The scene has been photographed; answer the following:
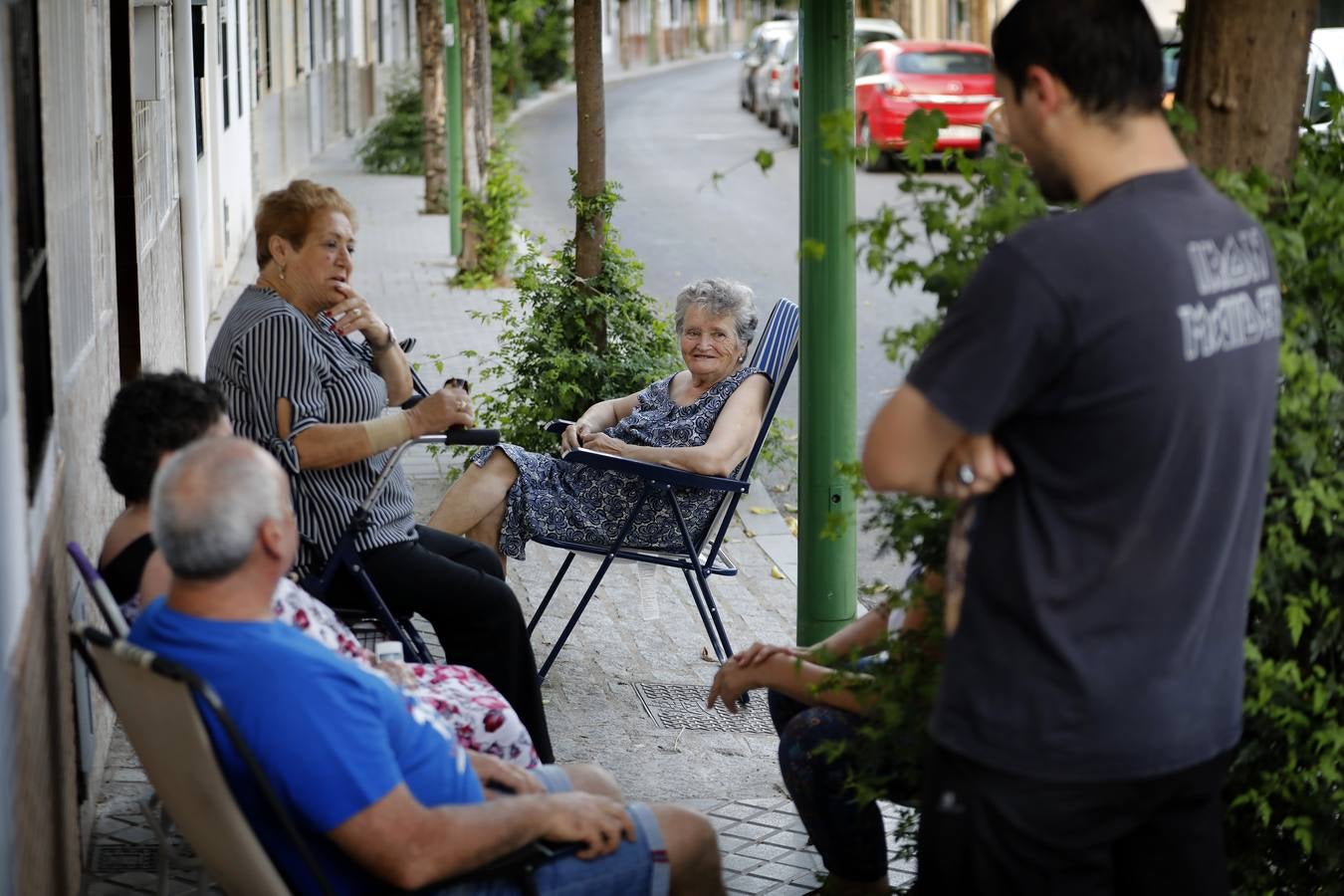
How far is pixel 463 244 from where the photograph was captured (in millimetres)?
15383

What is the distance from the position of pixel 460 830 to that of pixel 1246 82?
6.12ft

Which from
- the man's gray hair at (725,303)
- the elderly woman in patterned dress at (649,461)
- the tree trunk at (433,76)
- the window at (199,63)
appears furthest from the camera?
the tree trunk at (433,76)

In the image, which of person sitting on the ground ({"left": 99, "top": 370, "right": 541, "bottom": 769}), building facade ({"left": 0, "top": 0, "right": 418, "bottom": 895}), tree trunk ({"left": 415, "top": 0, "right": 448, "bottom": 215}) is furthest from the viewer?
tree trunk ({"left": 415, "top": 0, "right": 448, "bottom": 215})

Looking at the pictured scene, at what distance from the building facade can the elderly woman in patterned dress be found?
114cm

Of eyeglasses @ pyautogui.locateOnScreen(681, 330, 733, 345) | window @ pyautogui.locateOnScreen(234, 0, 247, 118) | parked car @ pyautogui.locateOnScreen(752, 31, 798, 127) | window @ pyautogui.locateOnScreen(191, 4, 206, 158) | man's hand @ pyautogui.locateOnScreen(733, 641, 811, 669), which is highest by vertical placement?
parked car @ pyautogui.locateOnScreen(752, 31, 798, 127)

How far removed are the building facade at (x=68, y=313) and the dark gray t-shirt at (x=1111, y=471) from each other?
1.54 metres

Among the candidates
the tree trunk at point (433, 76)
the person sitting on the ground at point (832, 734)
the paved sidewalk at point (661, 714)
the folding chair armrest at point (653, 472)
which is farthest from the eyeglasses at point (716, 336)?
the tree trunk at point (433, 76)

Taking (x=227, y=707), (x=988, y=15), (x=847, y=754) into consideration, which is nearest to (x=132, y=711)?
(x=227, y=707)

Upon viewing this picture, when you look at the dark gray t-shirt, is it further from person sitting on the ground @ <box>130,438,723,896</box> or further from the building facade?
the building facade

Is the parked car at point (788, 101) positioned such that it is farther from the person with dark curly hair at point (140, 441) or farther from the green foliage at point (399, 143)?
the person with dark curly hair at point (140, 441)

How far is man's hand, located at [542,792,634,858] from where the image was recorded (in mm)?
3018

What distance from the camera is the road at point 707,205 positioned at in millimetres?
12281

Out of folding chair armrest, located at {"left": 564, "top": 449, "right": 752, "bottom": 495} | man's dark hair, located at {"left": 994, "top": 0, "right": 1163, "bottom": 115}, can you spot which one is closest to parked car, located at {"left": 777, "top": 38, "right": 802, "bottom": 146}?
folding chair armrest, located at {"left": 564, "top": 449, "right": 752, "bottom": 495}

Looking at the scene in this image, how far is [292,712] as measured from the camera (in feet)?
8.89
